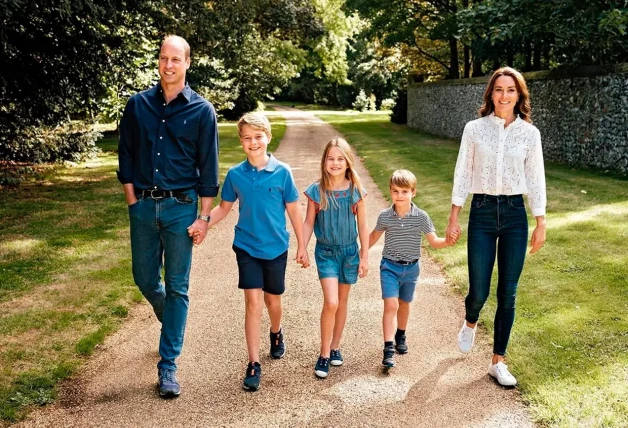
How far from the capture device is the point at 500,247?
4125 mm

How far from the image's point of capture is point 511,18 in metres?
13.5

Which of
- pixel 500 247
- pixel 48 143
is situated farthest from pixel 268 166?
pixel 48 143

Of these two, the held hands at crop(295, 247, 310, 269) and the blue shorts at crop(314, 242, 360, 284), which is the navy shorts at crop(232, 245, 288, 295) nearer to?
the held hands at crop(295, 247, 310, 269)

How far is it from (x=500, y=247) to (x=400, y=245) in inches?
29.0

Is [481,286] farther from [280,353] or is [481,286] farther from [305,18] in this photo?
[305,18]

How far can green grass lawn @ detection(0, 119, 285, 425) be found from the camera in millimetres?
4430

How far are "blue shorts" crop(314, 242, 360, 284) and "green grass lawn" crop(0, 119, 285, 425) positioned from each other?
1.99 m

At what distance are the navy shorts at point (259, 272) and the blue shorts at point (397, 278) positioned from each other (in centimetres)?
78

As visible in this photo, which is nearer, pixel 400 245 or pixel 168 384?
pixel 168 384

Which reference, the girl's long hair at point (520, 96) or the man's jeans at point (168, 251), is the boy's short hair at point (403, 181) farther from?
the man's jeans at point (168, 251)

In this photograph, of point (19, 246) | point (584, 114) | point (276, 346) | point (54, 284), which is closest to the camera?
point (276, 346)

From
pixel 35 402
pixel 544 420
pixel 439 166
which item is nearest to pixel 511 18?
pixel 439 166

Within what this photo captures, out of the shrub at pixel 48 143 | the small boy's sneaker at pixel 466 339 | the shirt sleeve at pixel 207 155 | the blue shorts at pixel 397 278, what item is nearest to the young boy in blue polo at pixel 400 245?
the blue shorts at pixel 397 278

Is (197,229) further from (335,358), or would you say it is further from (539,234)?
(539,234)
